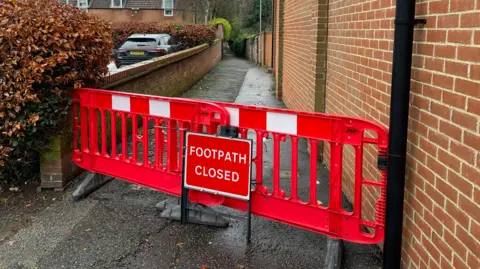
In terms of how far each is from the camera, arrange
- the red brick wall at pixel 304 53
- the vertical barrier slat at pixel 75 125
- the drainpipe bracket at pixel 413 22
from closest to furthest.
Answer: the drainpipe bracket at pixel 413 22 < the vertical barrier slat at pixel 75 125 < the red brick wall at pixel 304 53

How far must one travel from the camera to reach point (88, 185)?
215 inches

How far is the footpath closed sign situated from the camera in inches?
158

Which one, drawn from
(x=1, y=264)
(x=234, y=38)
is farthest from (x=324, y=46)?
(x=234, y=38)

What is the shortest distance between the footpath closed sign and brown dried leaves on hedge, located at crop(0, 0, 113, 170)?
75.0 inches

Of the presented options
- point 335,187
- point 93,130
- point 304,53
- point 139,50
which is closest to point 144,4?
point 139,50

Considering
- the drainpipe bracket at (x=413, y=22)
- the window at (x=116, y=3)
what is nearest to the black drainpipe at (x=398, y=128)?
the drainpipe bracket at (x=413, y=22)

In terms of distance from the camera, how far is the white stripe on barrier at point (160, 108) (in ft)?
15.1

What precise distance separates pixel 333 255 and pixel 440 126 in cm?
141

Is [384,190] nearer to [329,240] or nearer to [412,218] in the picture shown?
[412,218]

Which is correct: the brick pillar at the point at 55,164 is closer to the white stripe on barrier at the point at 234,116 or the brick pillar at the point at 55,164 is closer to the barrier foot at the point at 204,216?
the barrier foot at the point at 204,216

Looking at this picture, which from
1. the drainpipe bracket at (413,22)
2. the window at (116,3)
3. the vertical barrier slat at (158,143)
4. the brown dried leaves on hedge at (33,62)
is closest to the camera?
the drainpipe bracket at (413,22)

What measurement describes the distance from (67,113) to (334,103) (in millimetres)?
3104

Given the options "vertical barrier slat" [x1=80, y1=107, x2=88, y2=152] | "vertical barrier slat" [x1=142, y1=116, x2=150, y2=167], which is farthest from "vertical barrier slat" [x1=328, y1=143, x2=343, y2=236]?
"vertical barrier slat" [x1=80, y1=107, x2=88, y2=152]

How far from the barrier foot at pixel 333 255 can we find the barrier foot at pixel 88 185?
9.29ft
